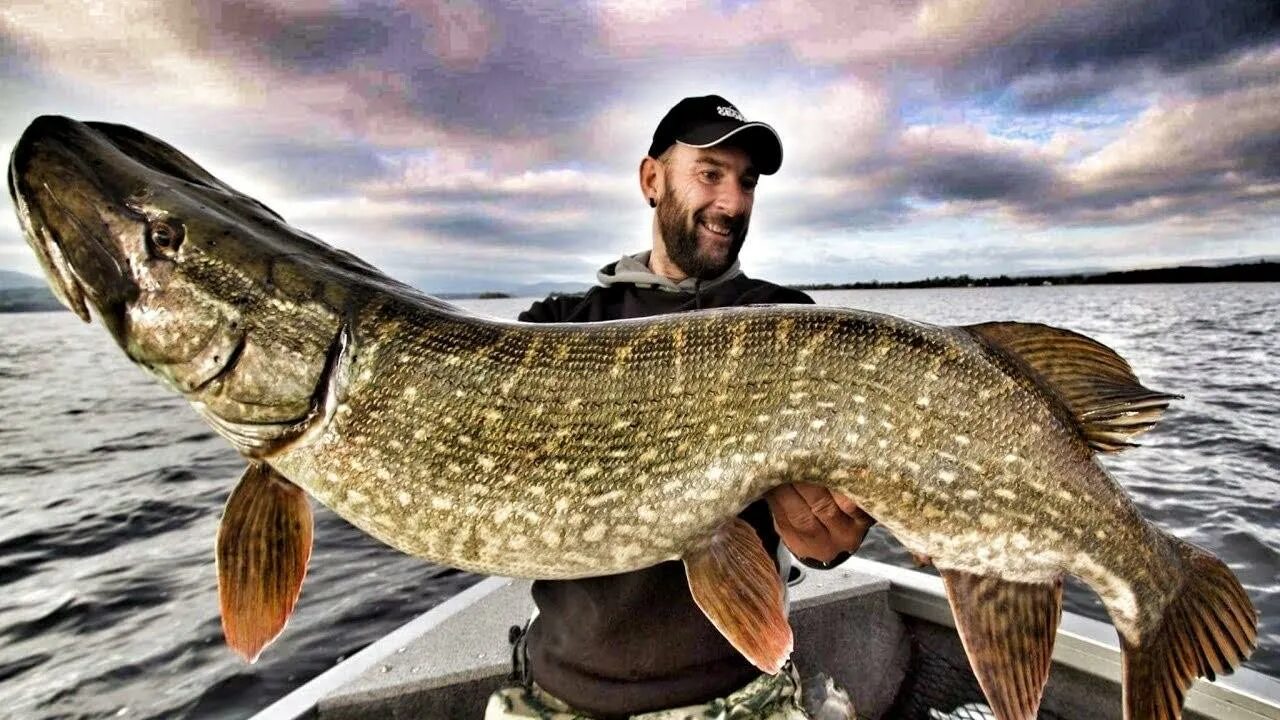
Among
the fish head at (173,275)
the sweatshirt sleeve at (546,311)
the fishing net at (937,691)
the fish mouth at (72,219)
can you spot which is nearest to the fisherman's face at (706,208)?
the sweatshirt sleeve at (546,311)

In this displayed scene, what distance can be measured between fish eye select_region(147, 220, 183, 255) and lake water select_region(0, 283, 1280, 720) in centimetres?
71

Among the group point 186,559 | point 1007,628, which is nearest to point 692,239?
point 1007,628

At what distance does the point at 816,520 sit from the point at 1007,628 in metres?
0.47

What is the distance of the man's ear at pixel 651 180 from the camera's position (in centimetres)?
247

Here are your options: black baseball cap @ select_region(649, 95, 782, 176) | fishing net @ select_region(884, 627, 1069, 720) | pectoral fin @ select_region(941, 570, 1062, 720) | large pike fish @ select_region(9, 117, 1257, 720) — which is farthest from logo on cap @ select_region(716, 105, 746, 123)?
fishing net @ select_region(884, 627, 1069, 720)

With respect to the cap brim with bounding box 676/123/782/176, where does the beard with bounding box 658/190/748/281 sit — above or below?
below

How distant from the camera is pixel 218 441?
11.4m

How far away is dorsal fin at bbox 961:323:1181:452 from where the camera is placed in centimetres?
146

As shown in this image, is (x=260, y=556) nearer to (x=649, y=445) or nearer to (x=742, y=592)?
(x=649, y=445)

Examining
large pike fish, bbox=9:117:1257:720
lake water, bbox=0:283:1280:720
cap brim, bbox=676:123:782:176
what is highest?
cap brim, bbox=676:123:782:176

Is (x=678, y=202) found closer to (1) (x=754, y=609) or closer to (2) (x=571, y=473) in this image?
(2) (x=571, y=473)

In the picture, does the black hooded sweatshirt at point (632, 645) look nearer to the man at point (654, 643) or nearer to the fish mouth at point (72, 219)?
the man at point (654, 643)

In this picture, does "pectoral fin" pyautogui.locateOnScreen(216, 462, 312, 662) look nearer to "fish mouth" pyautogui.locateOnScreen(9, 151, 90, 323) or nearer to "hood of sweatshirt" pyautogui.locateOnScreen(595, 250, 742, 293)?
"fish mouth" pyautogui.locateOnScreen(9, 151, 90, 323)

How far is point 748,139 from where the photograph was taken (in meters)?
2.29
